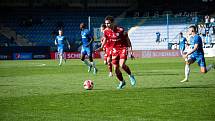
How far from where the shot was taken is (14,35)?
187 feet

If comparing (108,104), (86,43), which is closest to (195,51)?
(108,104)

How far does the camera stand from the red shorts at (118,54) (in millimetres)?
16000

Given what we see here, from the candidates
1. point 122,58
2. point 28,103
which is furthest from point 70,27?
point 28,103

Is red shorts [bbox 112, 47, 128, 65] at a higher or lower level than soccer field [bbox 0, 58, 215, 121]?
higher

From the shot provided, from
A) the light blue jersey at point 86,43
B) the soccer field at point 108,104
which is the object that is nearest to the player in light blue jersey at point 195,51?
the soccer field at point 108,104

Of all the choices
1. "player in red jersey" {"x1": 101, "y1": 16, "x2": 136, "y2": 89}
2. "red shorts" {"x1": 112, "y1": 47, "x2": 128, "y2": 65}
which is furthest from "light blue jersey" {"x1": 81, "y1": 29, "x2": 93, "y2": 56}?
"red shorts" {"x1": 112, "y1": 47, "x2": 128, "y2": 65}

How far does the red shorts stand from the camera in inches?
630

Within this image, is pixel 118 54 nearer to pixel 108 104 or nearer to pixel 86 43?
pixel 108 104

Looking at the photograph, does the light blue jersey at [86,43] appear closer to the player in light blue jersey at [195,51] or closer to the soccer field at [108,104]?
the player in light blue jersey at [195,51]

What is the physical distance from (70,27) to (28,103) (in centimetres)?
4763

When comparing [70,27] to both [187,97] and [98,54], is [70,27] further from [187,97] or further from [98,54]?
[187,97]

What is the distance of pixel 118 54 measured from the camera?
1609cm

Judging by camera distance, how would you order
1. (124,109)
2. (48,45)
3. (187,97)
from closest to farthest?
(124,109)
(187,97)
(48,45)

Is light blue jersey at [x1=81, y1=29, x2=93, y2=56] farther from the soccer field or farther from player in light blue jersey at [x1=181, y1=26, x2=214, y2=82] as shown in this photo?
the soccer field
